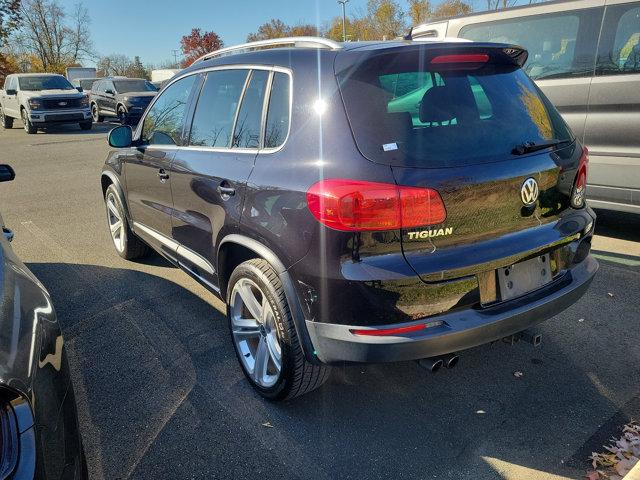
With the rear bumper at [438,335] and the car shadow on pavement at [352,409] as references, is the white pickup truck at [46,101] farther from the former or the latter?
the rear bumper at [438,335]

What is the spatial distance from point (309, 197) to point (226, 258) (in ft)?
3.24

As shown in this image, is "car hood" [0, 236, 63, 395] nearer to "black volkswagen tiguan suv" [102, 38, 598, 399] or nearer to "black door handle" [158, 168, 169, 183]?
"black volkswagen tiguan suv" [102, 38, 598, 399]

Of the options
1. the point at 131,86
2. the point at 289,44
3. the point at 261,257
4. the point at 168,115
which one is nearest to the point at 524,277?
the point at 261,257

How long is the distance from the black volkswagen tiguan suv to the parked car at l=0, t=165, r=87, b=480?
100 cm

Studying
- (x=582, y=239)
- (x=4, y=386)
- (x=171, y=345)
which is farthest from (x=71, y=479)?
(x=582, y=239)

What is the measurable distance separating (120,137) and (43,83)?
17.3 metres

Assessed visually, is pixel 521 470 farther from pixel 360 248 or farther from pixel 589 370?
pixel 360 248

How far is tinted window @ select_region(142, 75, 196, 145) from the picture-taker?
3654 mm

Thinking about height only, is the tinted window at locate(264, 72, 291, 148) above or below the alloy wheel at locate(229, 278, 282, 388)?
above

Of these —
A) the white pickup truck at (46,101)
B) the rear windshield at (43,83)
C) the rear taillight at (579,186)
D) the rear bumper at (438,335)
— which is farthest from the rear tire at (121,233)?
the rear windshield at (43,83)

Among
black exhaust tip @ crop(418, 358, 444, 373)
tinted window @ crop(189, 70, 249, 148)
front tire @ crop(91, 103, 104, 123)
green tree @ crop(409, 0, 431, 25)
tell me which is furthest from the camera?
green tree @ crop(409, 0, 431, 25)

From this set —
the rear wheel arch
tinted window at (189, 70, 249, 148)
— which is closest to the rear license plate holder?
the rear wheel arch

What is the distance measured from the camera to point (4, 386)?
143 centimetres

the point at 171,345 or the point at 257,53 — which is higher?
the point at 257,53
